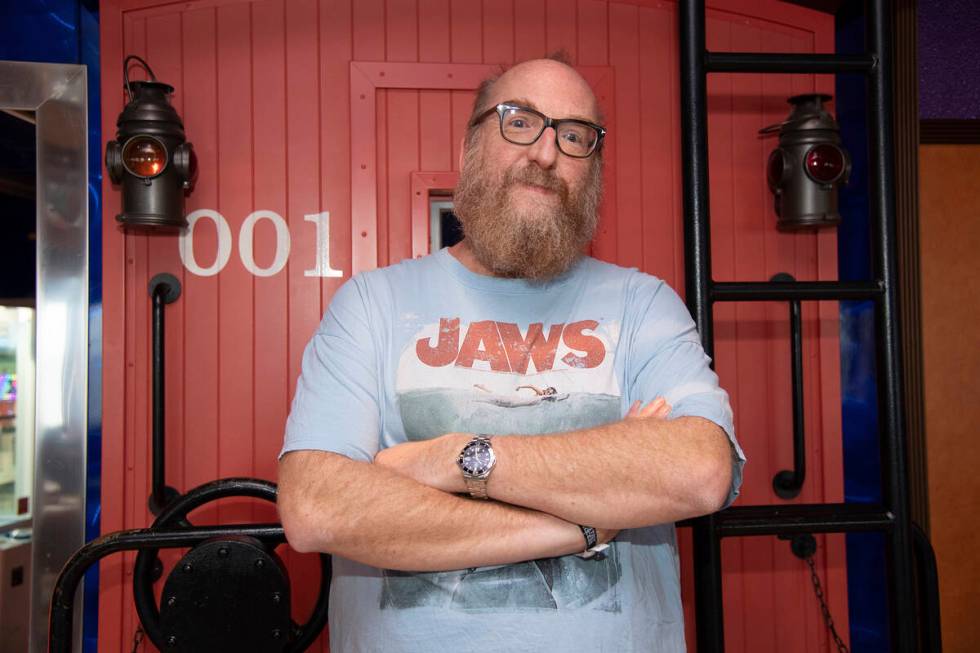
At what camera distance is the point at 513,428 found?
1362 mm

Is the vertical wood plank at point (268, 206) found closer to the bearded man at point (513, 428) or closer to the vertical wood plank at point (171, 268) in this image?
the vertical wood plank at point (171, 268)

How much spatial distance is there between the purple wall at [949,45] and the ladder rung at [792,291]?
4.67ft

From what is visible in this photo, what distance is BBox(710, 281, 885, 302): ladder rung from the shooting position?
1.77m

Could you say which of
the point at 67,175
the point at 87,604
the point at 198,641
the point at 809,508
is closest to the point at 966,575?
the point at 809,508

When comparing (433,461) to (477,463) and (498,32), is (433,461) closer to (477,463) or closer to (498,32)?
(477,463)

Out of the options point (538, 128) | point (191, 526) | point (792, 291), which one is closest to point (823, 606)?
point (792, 291)

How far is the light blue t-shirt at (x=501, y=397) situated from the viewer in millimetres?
1281

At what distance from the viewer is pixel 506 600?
50.4 inches

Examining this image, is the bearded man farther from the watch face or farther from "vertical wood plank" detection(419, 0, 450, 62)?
"vertical wood plank" detection(419, 0, 450, 62)


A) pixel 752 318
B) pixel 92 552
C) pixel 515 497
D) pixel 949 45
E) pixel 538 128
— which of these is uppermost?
pixel 949 45

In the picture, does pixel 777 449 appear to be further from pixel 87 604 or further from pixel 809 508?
pixel 87 604

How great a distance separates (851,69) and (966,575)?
2275 millimetres

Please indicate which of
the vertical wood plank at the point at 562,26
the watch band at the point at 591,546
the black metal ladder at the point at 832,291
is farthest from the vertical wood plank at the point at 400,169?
the watch band at the point at 591,546

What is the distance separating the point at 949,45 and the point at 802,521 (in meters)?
2.02
